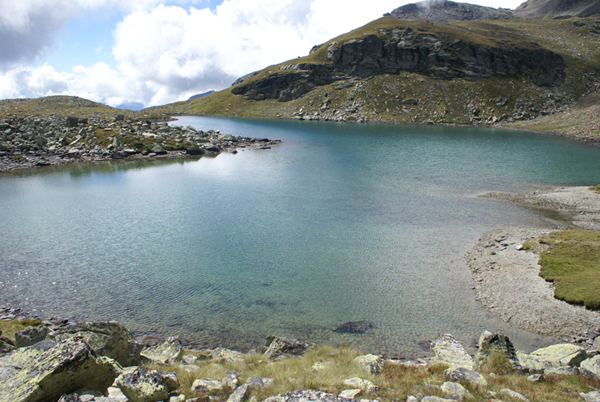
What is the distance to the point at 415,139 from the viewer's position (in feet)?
343

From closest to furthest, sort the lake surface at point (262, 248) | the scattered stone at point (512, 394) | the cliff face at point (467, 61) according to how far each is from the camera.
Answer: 1. the scattered stone at point (512, 394)
2. the lake surface at point (262, 248)
3. the cliff face at point (467, 61)

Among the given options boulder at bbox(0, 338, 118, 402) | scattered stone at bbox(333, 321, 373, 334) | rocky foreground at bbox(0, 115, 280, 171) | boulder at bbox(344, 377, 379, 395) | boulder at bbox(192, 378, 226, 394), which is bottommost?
scattered stone at bbox(333, 321, 373, 334)

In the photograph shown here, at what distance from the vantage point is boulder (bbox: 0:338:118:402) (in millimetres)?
8602

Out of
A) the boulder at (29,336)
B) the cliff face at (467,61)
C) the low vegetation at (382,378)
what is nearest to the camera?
the low vegetation at (382,378)

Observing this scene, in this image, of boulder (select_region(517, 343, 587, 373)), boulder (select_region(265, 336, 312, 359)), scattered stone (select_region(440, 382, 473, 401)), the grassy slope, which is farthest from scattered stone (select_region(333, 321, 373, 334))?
the grassy slope

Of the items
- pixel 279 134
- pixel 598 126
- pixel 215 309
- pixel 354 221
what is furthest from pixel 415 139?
pixel 215 309

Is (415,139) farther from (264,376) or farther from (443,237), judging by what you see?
(264,376)

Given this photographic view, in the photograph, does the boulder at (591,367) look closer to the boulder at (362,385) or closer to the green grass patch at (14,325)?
the boulder at (362,385)

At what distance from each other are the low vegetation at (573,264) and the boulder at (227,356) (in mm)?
20596

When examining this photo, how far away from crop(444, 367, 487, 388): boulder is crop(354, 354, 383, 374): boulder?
264 centimetres

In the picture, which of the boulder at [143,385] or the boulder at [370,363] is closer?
the boulder at [143,385]

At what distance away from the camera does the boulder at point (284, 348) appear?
52.4 feet

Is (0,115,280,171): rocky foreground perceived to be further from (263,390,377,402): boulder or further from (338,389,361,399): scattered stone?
(338,389,361,399): scattered stone

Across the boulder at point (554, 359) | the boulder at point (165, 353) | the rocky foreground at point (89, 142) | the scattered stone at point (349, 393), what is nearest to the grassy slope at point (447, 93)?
the rocky foreground at point (89, 142)
